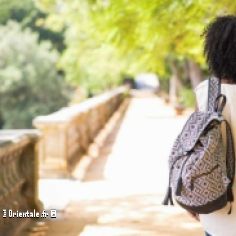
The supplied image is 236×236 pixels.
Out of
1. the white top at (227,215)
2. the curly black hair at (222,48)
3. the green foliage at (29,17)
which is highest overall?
the green foliage at (29,17)

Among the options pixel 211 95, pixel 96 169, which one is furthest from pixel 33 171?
pixel 96 169

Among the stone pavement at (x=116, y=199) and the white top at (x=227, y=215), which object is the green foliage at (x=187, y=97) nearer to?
the stone pavement at (x=116, y=199)

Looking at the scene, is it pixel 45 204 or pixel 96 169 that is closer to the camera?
pixel 45 204

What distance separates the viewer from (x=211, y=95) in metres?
2.91

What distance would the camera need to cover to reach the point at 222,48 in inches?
116

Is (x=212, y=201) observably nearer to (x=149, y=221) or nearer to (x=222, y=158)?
(x=222, y=158)

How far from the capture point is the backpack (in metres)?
2.80

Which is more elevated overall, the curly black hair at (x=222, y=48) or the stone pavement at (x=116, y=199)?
the curly black hair at (x=222, y=48)

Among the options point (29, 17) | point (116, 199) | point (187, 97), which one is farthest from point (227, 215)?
point (29, 17)

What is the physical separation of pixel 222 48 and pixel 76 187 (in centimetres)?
711

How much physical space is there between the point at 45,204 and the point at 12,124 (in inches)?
1685

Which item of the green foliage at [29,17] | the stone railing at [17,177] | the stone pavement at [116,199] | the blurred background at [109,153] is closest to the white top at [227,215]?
the blurred background at [109,153]

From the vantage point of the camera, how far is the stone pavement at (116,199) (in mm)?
6746

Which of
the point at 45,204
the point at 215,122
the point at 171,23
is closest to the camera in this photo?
the point at 215,122
